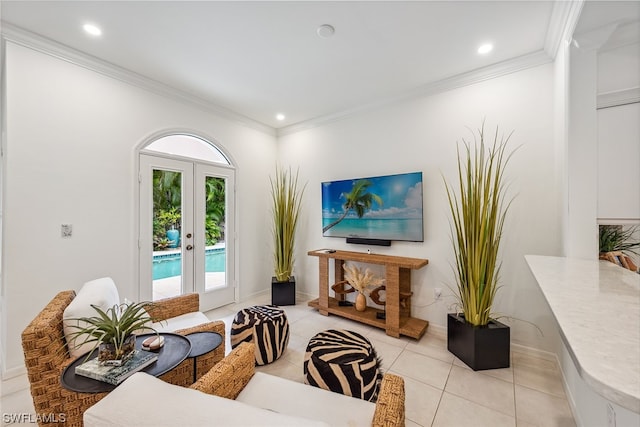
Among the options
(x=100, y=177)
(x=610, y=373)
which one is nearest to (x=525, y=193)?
(x=610, y=373)

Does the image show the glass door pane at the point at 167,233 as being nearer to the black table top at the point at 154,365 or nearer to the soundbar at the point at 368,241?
the black table top at the point at 154,365

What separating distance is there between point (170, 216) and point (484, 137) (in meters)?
3.81

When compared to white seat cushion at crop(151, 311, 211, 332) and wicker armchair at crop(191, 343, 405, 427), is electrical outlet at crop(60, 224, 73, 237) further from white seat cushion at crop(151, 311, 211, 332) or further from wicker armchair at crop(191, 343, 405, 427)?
wicker armchair at crop(191, 343, 405, 427)

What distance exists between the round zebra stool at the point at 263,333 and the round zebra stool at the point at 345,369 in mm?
690

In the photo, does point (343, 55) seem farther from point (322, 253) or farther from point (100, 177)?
point (100, 177)

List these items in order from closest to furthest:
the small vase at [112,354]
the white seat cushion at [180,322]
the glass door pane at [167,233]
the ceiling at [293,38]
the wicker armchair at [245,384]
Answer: the wicker armchair at [245,384] < the small vase at [112,354] < the ceiling at [293,38] < the white seat cushion at [180,322] < the glass door pane at [167,233]

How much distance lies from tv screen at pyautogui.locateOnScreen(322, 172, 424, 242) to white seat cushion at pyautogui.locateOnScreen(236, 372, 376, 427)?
2159mm

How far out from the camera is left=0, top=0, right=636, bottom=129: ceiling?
1945 mm

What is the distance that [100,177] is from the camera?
262 cm

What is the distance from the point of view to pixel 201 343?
68.0 inches

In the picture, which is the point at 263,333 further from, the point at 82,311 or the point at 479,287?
the point at 479,287

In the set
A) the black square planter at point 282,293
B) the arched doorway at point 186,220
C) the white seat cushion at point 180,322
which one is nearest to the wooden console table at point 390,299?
the black square planter at point 282,293

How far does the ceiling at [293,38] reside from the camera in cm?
195

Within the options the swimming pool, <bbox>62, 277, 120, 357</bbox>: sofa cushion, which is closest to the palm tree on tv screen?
the swimming pool
